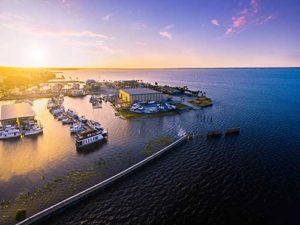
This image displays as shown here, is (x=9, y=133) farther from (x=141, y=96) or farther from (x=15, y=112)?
(x=141, y=96)

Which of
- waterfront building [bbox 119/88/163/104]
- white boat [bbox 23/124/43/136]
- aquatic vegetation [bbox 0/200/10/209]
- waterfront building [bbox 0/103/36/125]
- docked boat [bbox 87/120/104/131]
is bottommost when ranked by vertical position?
aquatic vegetation [bbox 0/200/10/209]

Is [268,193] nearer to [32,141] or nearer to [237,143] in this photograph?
[237,143]

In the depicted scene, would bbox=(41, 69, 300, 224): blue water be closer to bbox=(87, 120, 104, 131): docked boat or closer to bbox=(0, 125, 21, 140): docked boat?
bbox=(87, 120, 104, 131): docked boat

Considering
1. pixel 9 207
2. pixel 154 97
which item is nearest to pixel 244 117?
pixel 154 97

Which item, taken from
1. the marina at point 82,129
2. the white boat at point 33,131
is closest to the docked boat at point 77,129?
the marina at point 82,129

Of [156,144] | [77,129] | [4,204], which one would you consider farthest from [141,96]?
[4,204]

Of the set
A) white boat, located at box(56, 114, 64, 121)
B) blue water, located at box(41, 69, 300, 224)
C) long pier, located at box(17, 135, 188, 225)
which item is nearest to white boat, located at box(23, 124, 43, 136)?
white boat, located at box(56, 114, 64, 121)
